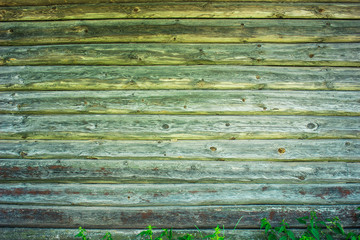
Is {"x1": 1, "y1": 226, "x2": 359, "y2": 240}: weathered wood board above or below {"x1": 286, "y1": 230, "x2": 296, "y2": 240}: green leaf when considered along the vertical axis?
below

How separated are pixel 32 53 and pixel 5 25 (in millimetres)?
437

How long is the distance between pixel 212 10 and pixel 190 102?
1.05 metres

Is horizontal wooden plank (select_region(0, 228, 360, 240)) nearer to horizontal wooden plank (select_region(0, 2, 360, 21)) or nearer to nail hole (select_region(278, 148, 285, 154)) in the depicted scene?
nail hole (select_region(278, 148, 285, 154))

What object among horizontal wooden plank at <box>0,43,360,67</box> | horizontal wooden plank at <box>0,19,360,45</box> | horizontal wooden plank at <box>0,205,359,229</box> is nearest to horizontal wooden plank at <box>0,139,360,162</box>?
horizontal wooden plank at <box>0,205,359,229</box>

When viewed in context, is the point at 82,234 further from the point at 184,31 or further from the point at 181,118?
the point at 184,31

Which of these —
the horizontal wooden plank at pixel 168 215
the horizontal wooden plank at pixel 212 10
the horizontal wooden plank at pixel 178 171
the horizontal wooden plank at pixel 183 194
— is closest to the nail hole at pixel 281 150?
the horizontal wooden plank at pixel 178 171

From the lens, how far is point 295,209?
A: 286cm

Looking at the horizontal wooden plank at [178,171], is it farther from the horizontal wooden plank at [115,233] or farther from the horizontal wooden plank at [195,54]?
the horizontal wooden plank at [195,54]

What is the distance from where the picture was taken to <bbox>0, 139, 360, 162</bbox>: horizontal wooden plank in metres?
2.87

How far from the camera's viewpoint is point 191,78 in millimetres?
2875

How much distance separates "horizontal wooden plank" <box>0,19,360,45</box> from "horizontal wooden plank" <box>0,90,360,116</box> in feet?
1.94

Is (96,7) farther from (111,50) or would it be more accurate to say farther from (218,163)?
(218,163)

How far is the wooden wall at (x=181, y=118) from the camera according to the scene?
2.87m

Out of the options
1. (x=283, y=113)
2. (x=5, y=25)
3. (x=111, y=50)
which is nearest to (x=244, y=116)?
(x=283, y=113)
